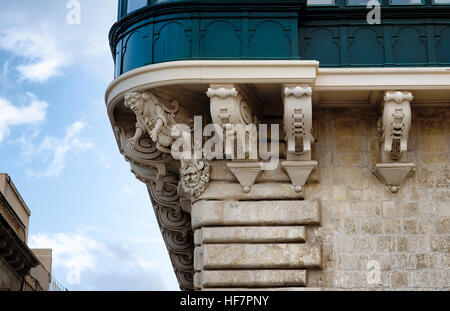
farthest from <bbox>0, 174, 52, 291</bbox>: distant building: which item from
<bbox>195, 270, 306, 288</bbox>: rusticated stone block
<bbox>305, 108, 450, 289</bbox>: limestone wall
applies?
<bbox>305, 108, 450, 289</bbox>: limestone wall

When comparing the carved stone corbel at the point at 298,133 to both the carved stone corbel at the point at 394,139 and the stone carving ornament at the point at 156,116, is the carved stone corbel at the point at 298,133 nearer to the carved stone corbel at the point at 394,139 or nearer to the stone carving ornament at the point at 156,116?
the carved stone corbel at the point at 394,139

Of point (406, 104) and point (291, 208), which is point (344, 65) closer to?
point (406, 104)

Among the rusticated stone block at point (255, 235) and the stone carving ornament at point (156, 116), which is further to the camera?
the stone carving ornament at point (156, 116)

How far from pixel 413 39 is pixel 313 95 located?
1.91 m

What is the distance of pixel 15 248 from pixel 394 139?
2022 cm

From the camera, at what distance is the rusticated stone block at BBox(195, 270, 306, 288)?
15.2 meters

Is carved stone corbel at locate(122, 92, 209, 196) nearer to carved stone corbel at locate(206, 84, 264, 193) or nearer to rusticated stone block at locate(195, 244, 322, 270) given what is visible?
carved stone corbel at locate(206, 84, 264, 193)

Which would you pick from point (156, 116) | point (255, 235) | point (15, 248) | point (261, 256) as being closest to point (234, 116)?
point (156, 116)

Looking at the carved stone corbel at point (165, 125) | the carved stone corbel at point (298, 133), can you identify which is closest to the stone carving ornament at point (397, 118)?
the carved stone corbel at point (298, 133)

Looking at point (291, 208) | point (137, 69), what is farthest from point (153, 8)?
point (291, 208)

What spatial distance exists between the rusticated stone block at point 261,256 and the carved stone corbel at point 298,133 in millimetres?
1061

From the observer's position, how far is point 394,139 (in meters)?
15.7

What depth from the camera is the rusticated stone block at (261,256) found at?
50.1 ft

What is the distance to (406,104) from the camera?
50.8 feet
